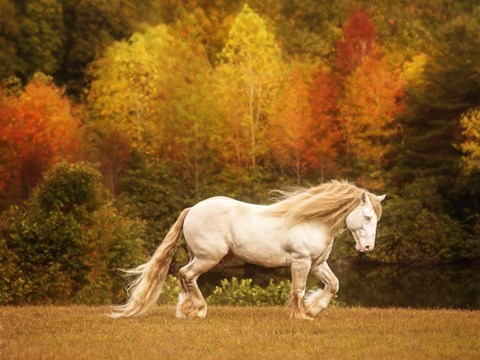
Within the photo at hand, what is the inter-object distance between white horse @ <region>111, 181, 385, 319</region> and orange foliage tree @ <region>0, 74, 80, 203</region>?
25.5 meters

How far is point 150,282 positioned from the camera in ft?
37.8

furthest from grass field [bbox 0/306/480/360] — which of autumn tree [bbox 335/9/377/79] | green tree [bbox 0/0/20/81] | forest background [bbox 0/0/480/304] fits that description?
green tree [bbox 0/0/20/81]

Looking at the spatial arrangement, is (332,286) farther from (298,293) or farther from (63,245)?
(63,245)

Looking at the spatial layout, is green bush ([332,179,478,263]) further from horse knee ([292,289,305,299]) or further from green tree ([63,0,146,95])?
horse knee ([292,289,305,299])

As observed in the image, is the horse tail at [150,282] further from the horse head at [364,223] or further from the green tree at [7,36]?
the green tree at [7,36]

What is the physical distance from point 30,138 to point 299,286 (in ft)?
95.2

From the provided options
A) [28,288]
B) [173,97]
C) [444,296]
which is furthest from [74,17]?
[28,288]

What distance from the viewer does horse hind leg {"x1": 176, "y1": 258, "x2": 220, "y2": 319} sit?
37.2 ft

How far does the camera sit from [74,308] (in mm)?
12992

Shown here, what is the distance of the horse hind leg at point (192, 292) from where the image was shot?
11352 millimetres

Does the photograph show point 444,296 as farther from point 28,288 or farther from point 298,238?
point 298,238

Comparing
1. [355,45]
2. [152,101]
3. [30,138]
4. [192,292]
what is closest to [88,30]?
[152,101]

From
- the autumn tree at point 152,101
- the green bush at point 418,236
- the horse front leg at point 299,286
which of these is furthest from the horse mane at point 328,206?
the autumn tree at point 152,101

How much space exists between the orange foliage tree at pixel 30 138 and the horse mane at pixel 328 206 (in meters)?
25.8
